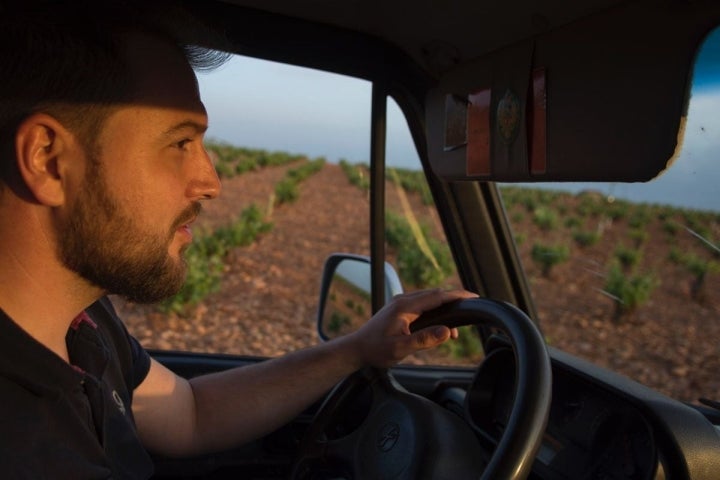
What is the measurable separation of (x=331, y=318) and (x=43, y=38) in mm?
1752

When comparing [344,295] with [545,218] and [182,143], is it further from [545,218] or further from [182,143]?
[545,218]

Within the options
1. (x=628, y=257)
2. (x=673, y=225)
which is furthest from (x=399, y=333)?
(x=628, y=257)

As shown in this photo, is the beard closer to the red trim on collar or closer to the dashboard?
the red trim on collar

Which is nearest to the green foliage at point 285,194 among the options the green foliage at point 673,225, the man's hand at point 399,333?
the green foliage at point 673,225

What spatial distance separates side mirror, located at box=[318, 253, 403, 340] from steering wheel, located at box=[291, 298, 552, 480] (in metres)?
0.62

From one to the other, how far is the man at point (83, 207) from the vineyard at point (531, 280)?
105cm

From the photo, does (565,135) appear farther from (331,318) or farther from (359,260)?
(331,318)

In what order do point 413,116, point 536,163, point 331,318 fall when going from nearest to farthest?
point 536,163, point 413,116, point 331,318

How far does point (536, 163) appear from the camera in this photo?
158 centimetres

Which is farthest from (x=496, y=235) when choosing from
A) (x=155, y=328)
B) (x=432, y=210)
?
(x=155, y=328)

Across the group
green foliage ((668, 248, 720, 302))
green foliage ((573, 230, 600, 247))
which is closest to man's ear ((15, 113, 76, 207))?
green foliage ((668, 248, 720, 302))

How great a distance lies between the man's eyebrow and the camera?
145 centimetres

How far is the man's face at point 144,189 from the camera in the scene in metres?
1.33

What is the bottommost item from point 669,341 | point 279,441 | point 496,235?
point 669,341
